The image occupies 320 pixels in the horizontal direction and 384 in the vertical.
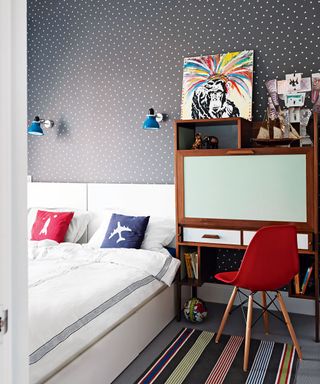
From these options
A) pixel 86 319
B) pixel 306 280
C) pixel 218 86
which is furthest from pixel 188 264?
pixel 218 86

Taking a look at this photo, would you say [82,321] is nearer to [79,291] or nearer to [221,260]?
[79,291]

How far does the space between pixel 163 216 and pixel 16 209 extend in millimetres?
3000

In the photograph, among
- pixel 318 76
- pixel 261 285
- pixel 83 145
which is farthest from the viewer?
pixel 83 145

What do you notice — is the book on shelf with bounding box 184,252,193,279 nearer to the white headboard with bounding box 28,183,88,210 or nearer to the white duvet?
the white duvet

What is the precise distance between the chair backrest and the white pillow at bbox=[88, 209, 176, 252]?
0.98 metres

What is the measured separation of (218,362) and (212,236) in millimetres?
930

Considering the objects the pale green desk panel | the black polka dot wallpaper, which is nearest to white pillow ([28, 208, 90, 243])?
the black polka dot wallpaper

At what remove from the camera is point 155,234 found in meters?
3.61

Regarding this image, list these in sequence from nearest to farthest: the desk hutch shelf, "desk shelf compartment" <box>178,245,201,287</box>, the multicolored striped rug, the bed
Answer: the bed < the multicolored striped rug < the desk hutch shelf < "desk shelf compartment" <box>178,245,201,287</box>

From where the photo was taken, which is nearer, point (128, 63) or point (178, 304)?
point (178, 304)

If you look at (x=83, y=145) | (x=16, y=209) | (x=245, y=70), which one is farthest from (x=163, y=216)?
(x=16, y=209)

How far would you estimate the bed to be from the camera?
78.6 inches

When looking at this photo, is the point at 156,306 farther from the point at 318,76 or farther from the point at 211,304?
the point at 318,76

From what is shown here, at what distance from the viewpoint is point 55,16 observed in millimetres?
4449
